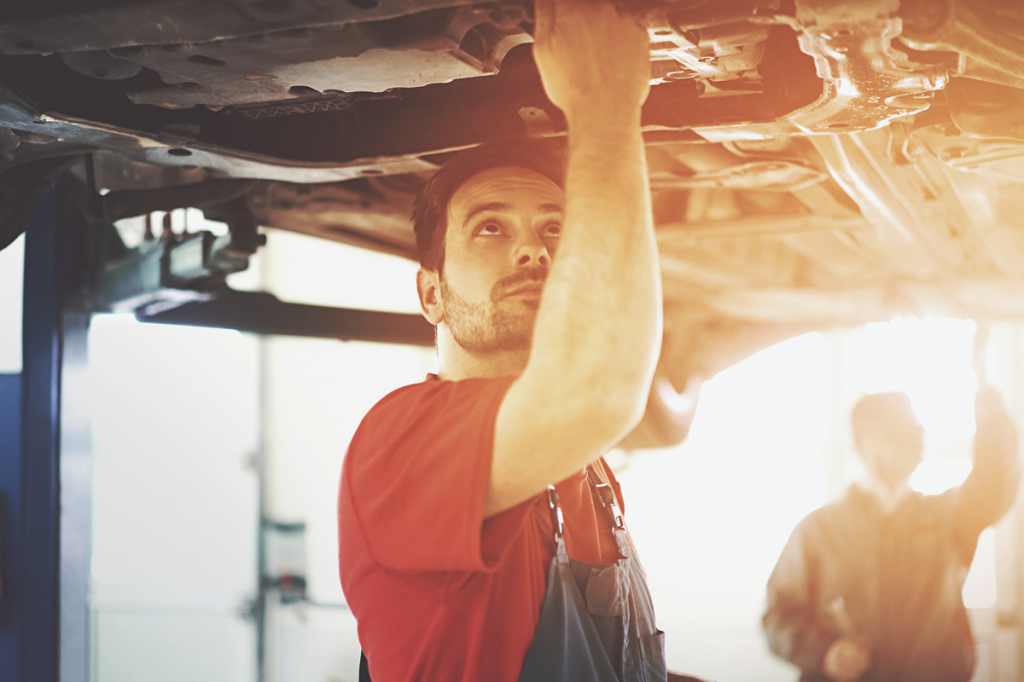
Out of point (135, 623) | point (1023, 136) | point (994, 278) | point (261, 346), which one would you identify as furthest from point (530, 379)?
point (135, 623)

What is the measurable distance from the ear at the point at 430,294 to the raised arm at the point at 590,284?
0.45m

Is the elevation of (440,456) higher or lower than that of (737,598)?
higher

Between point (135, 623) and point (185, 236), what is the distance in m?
5.10

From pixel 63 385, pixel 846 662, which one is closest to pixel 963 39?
pixel 846 662

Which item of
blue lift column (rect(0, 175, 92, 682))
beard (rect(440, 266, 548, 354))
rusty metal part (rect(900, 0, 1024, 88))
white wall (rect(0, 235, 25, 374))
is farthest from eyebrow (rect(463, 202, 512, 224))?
white wall (rect(0, 235, 25, 374))

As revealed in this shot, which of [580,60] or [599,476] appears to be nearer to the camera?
[580,60]

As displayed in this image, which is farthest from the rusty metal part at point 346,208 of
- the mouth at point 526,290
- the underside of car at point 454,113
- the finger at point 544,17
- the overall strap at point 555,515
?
the finger at point 544,17

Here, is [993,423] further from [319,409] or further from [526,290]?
[319,409]

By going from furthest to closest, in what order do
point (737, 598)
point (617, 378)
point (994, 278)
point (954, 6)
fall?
point (737, 598), point (994, 278), point (954, 6), point (617, 378)

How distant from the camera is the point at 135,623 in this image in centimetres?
637

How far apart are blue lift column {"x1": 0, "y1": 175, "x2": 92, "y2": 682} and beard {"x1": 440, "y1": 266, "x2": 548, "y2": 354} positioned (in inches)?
72.8

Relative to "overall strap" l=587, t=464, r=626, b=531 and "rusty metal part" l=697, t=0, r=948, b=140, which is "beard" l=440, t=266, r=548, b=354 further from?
"rusty metal part" l=697, t=0, r=948, b=140

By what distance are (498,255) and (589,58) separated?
354 millimetres

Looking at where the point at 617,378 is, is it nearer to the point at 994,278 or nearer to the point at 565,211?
the point at 565,211
